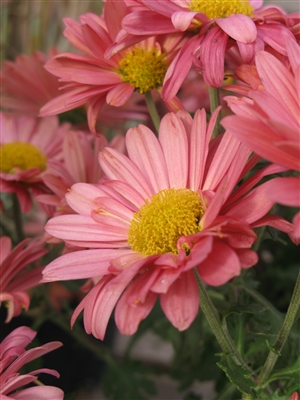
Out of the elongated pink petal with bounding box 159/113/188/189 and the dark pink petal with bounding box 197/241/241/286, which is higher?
the elongated pink petal with bounding box 159/113/188/189

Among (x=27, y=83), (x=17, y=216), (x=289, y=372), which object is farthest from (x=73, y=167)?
(x=289, y=372)

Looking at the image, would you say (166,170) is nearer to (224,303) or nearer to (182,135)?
(182,135)

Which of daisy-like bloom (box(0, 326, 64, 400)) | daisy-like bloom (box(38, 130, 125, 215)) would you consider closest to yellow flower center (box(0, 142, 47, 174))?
daisy-like bloom (box(38, 130, 125, 215))

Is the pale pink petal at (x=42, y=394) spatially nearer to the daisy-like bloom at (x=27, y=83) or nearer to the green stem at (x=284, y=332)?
the green stem at (x=284, y=332)

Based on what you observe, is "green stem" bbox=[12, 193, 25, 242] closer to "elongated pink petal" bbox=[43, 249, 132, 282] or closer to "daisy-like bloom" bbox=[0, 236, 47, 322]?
"daisy-like bloom" bbox=[0, 236, 47, 322]

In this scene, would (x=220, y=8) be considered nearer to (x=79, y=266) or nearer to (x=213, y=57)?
(x=213, y=57)

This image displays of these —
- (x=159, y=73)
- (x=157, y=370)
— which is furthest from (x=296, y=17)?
(x=157, y=370)

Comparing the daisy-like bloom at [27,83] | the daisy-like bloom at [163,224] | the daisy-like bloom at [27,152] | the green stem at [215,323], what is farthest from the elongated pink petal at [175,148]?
the daisy-like bloom at [27,83]
